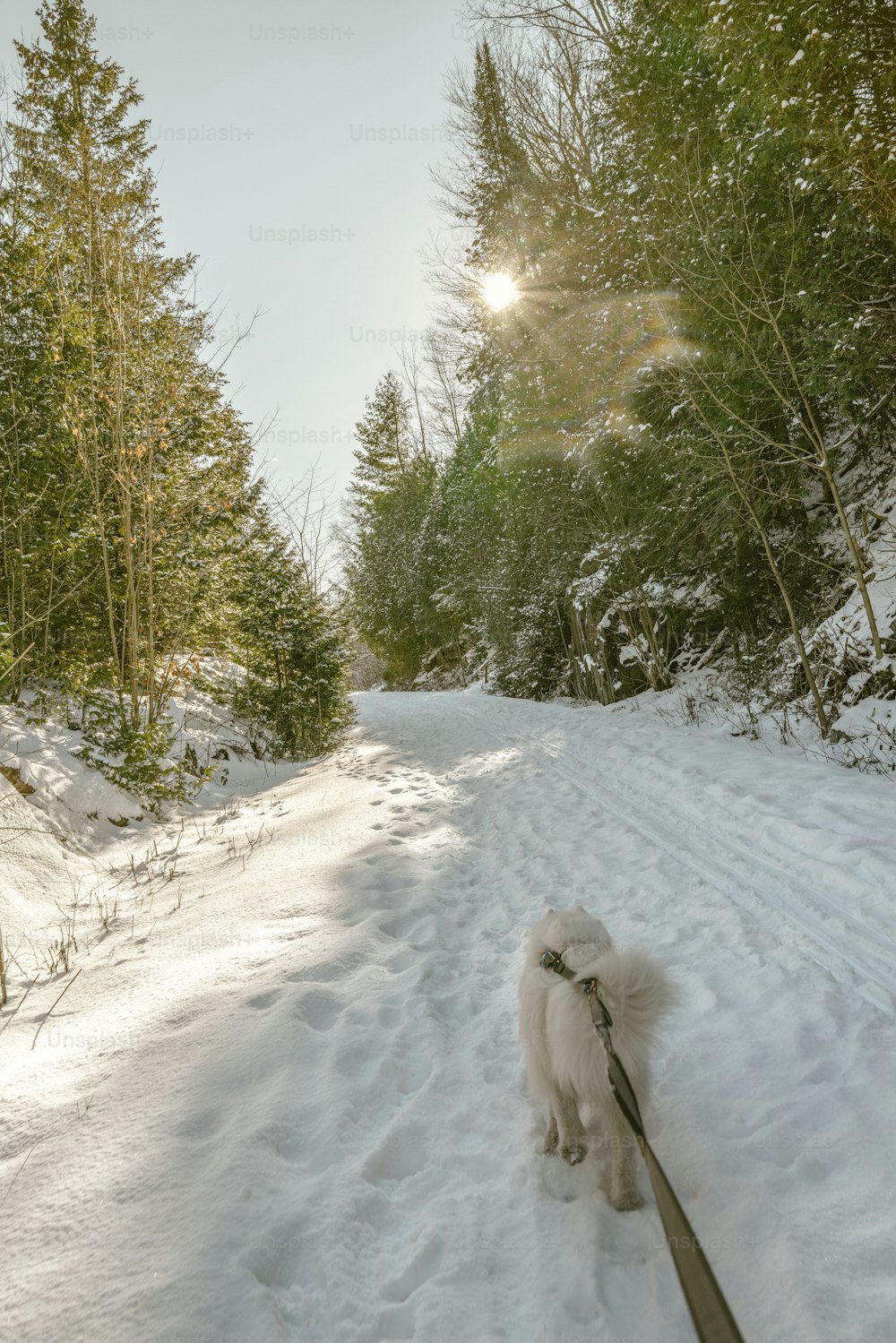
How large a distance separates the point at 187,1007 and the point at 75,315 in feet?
28.5

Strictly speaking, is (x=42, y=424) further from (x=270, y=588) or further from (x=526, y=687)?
(x=526, y=687)

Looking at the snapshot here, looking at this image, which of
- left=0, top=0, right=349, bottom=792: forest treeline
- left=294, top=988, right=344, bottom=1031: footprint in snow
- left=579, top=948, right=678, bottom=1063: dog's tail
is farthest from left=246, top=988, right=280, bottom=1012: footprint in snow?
left=0, top=0, right=349, bottom=792: forest treeline

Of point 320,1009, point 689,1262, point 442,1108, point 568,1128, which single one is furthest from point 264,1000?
point 689,1262

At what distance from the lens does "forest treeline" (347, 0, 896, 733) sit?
6539mm

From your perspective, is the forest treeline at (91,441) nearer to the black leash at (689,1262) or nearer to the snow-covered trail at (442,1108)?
the snow-covered trail at (442,1108)

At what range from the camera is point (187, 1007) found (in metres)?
3.51

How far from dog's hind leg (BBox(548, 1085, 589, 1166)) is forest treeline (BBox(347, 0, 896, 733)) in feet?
21.8

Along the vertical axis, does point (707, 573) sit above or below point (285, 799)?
above

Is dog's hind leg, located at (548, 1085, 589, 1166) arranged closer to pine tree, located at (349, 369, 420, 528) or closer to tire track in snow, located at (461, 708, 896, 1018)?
tire track in snow, located at (461, 708, 896, 1018)

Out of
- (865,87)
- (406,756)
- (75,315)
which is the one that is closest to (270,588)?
(406,756)

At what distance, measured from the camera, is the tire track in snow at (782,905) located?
10.5 feet

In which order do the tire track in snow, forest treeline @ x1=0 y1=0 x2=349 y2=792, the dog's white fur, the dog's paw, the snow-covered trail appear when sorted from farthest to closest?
1. forest treeline @ x1=0 y1=0 x2=349 y2=792
2. the tire track in snow
3. the dog's paw
4. the dog's white fur
5. the snow-covered trail

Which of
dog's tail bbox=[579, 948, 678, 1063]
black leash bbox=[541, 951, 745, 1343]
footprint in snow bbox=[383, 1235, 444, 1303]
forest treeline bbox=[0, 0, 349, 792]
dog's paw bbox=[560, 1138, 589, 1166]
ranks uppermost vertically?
forest treeline bbox=[0, 0, 349, 792]

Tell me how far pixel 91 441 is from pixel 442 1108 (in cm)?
886
